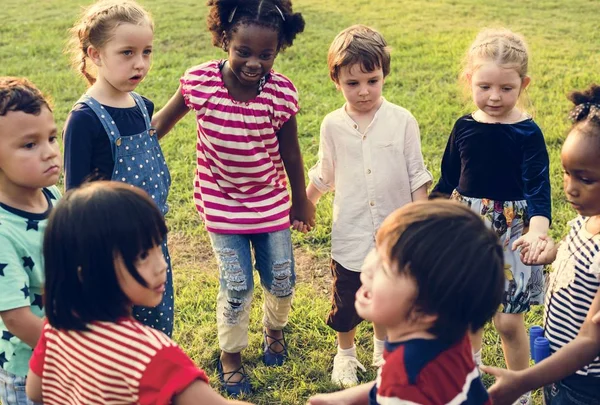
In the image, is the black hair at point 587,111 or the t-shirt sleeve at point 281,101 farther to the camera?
the t-shirt sleeve at point 281,101

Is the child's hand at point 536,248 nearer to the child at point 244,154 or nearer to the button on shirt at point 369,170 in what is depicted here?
the button on shirt at point 369,170

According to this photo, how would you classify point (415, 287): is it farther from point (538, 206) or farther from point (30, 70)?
point (30, 70)

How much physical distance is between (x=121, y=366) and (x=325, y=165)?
1.94m

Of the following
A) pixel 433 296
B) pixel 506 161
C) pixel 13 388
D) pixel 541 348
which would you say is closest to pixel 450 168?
pixel 506 161

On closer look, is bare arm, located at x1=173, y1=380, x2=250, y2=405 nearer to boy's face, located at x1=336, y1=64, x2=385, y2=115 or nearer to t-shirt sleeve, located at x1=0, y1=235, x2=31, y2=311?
t-shirt sleeve, located at x1=0, y1=235, x2=31, y2=311

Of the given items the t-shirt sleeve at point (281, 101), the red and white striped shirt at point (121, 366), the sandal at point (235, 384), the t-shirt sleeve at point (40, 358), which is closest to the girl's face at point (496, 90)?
the t-shirt sleeve at point (281, 101)

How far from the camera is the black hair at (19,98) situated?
259cm

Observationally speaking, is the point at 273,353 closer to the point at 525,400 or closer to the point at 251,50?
the point at 525,400

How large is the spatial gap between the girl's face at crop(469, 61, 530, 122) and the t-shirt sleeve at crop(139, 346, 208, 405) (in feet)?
6.41

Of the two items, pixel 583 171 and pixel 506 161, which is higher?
pixel 583 171

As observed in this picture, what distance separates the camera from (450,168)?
348 cm

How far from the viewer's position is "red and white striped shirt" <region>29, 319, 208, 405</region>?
Result: 1887mm

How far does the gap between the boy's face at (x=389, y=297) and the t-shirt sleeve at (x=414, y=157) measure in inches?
60.0

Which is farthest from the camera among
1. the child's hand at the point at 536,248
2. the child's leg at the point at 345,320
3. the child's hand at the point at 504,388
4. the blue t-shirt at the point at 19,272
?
the child's leg at the point at 345,320
